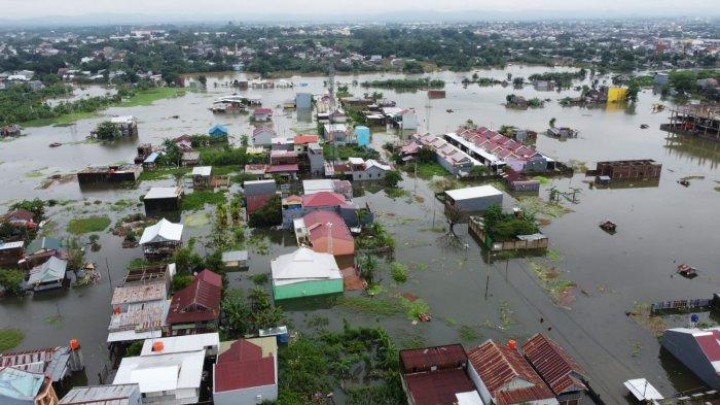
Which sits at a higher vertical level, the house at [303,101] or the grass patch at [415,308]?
the house at [303,101]

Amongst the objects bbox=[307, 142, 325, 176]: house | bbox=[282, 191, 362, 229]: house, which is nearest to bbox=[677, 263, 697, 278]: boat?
bbox=[282, 191, 362, 229]: house

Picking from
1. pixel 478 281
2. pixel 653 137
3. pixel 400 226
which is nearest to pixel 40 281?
pixel 400 226

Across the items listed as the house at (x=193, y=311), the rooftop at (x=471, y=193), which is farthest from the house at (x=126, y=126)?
the house at (x=193, y=311)

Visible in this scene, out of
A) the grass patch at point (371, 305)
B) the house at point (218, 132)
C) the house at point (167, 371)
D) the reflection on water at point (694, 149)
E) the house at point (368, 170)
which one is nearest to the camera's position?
the house at point (167, 371)

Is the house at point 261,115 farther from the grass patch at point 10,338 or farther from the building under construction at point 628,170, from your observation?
the grass patch at point 10,338

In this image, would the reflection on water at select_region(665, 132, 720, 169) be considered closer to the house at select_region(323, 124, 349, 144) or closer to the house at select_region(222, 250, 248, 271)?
the house at select_region(323, 124, 349, 144)

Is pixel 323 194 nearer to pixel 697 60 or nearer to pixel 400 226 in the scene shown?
A: pixel 400 226

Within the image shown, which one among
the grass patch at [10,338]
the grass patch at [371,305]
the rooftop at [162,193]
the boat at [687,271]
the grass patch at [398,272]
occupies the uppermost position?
the rooftop at [162,193]

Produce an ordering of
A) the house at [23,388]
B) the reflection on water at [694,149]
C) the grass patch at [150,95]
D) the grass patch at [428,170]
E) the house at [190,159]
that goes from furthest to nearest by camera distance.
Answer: the grass patch at [150,95], the reflection on water at [694,149], the house at [190,159], the grass patch at [428,170], the house at [23,388]
